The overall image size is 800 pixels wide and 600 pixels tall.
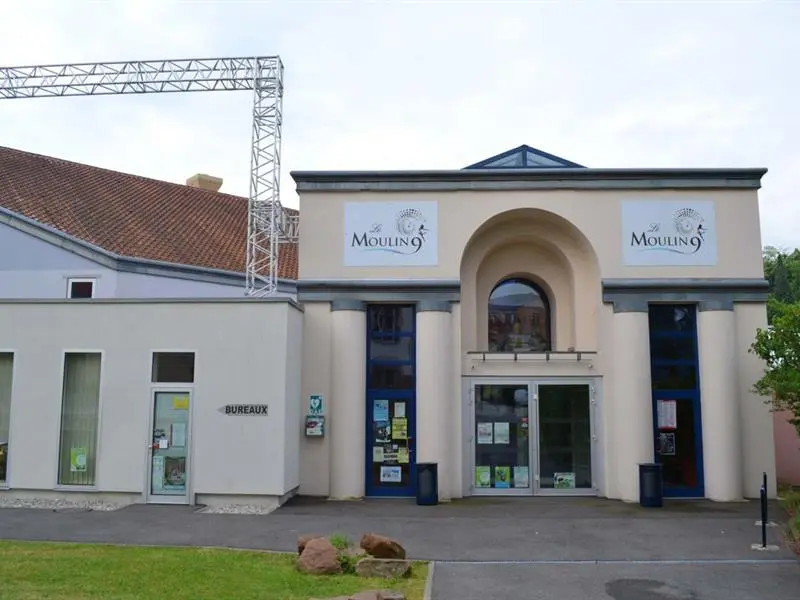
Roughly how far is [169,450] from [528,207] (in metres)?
8.60

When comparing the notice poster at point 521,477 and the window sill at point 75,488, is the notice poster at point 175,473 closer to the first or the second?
the window sill at point 75,488

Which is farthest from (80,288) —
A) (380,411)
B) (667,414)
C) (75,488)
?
(667,414)

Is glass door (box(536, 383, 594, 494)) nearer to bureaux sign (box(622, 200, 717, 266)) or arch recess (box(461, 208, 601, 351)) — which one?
arch recess (box(461, 208, 601, 351))

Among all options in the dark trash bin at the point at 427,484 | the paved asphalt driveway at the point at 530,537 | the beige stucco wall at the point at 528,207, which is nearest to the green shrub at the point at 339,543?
the paved asphalt driveway at the point at 530,537

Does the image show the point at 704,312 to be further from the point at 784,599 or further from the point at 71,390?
the point at 71,390

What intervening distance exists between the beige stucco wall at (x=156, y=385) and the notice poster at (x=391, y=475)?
1886mm

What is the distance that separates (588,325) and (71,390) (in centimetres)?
1058

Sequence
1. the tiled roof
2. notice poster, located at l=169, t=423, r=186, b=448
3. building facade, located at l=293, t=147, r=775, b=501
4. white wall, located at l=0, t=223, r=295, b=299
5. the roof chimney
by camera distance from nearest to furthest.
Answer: notice poster, located at l=169, t=423, r=186, b=448
building facade, located at l=293, t=147, r=775, b=501
white wall, located at l=0, t=223, r=295, b=299
the tiled roof
the roof chimney

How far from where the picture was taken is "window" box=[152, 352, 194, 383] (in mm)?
14086

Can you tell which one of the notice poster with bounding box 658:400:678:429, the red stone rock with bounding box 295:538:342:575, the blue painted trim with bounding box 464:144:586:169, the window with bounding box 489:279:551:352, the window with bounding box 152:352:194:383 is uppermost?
the blue painted trim with bounding box 464:144:586:169

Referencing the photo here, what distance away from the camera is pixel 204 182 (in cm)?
3269

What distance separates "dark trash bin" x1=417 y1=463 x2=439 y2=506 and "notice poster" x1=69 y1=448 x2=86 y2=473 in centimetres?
630

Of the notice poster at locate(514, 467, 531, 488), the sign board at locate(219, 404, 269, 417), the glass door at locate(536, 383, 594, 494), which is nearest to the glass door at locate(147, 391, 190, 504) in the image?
the sign board at locate(219, 404, 269, 417)

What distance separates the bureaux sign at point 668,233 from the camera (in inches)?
606
